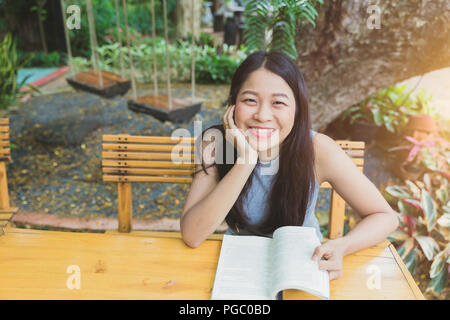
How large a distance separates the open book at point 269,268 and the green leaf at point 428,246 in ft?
4.70

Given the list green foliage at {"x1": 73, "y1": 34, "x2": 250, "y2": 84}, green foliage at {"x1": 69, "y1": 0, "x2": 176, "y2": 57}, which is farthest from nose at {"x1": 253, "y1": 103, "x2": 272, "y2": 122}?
green foliage at {"x1": 69, "y1": 0, "x2": 176, "y2": 57}

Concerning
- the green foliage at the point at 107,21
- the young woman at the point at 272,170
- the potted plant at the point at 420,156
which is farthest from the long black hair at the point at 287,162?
the green foliage at the point at 107,21

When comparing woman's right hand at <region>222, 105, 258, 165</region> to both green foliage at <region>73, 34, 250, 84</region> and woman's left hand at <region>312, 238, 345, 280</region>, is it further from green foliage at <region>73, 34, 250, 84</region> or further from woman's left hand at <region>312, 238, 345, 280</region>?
Result: green foliage at <region>73, 34, 250, 84</region>

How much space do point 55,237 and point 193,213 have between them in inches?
19.9

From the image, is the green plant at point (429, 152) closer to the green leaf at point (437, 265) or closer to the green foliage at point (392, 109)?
the green foliage at point (392, 109)

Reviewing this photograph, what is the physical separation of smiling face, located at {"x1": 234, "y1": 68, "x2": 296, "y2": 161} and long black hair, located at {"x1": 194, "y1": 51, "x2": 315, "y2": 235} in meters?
0.03

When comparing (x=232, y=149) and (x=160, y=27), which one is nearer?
(x=232, y=149)

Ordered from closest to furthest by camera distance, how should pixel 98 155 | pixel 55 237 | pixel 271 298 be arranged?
pixel 271 298 < pixel 55 237 < pixel 98 155

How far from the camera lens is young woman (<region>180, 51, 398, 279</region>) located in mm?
1323

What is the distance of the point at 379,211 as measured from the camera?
1397 millimetres

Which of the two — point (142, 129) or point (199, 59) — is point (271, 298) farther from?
point (199, 59)

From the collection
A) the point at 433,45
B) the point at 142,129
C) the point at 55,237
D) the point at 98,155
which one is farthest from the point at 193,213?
→ the point at 142,129

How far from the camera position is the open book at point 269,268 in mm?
1030

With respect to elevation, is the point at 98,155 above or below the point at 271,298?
below
